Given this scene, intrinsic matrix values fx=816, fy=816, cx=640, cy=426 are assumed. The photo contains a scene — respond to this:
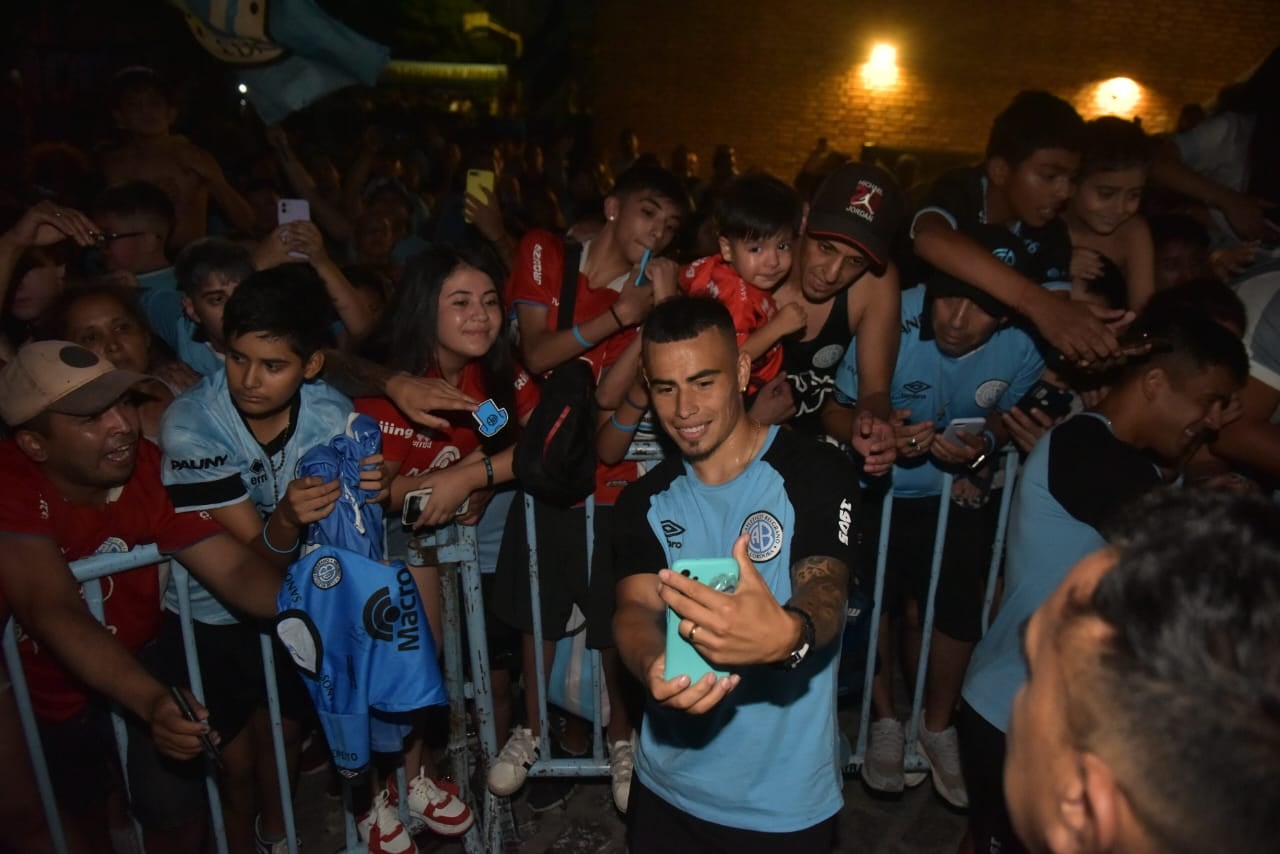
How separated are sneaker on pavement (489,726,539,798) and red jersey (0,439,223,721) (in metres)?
1.48

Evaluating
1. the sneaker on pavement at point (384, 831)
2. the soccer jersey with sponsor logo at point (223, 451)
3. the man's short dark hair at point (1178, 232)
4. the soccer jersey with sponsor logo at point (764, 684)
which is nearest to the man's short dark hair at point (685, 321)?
the soccer jersey with sponsor logo at point (764, 684)

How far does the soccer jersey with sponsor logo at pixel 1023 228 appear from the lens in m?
3.93

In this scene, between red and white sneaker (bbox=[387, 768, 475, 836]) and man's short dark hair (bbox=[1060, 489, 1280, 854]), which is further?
red and white sneaker (bbox=[387, 768, 475, 836])

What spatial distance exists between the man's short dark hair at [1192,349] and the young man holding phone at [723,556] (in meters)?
1.22

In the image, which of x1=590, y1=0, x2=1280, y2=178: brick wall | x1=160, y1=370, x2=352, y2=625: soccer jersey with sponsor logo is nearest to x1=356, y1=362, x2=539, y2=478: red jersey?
x1=160, y1=370, x2=352, y2=625: soccer jersey with sponsor logo

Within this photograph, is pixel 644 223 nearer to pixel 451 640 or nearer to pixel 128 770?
pixel 451 640

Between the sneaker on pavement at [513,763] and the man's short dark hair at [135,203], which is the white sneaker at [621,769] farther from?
the man's short dark hair at [135,203]

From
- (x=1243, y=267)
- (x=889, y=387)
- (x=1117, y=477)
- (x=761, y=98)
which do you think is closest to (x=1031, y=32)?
(x=761, y=98)

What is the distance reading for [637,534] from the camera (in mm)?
2533

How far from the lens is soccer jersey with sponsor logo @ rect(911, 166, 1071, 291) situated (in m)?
3.93

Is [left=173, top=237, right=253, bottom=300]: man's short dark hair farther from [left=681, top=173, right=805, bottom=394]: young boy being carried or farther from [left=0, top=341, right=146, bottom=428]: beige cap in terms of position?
[left=681, top=173, right=805, bottom=394]: young boy being carried

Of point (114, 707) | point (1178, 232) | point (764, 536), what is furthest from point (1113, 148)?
point (114, 707)

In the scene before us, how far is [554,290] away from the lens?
393 centimetres

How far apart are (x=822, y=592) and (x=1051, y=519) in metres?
1.02
